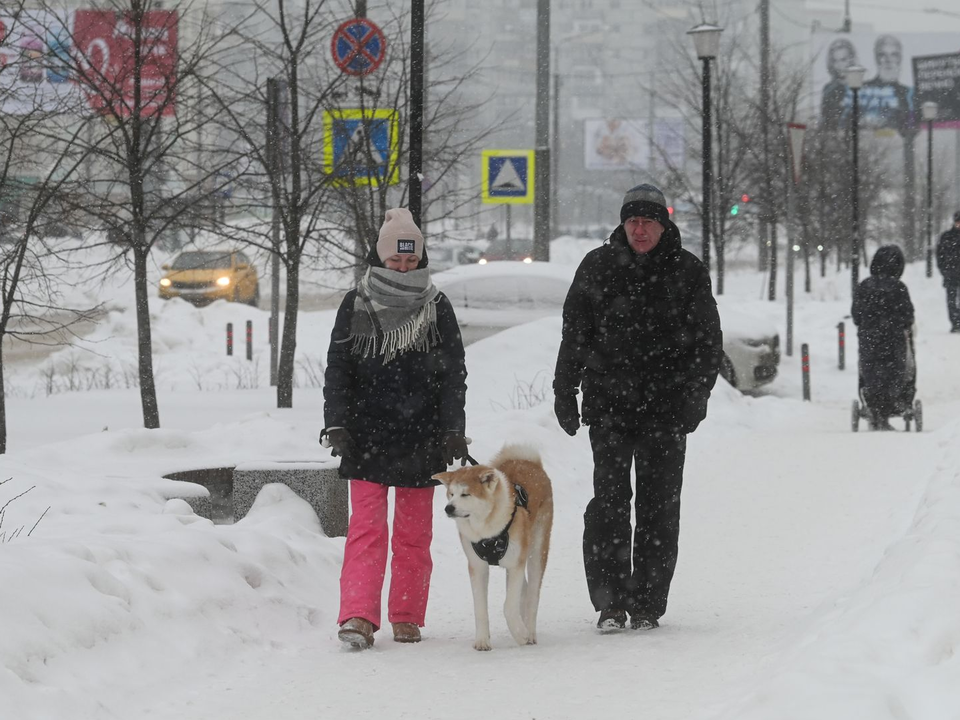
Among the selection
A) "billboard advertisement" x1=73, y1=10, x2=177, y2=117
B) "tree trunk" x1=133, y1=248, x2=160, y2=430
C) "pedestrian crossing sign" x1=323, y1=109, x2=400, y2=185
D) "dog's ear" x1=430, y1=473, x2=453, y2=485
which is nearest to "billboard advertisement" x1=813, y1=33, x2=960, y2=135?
"pedestrian crossing sign" x1=323, y1=109, x2=400, y2=185

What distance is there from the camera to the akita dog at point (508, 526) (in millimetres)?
5703

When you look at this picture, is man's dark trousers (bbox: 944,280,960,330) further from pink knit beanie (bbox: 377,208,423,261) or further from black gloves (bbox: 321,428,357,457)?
black gloves (bbox: 321,428,357,457)

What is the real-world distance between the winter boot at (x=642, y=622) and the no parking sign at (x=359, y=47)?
820 centimetres

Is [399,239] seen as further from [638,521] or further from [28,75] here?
[28,75]

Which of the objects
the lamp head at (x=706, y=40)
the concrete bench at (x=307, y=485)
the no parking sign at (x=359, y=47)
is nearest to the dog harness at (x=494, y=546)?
the concrete bench at (x=307, y=485)

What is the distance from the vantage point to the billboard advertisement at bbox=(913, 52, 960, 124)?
7144 centimetres

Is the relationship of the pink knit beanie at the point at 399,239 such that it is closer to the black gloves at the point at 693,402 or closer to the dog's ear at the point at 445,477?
the dog's ear at the point at 445,477

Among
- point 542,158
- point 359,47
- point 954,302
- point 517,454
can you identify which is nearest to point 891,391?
point 359,47

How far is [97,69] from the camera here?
484 inches

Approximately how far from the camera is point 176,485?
333 inches

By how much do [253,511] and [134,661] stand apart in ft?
9.79

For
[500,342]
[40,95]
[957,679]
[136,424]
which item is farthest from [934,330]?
[957,679]

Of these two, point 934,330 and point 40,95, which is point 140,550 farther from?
point 934,330

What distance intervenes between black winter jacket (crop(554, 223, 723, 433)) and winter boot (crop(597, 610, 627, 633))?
2.69ft
